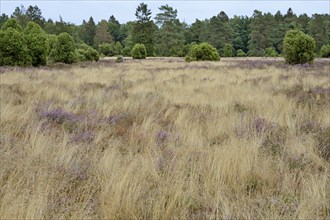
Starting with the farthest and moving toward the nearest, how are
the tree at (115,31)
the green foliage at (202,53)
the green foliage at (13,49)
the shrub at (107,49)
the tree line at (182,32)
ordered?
the tree at (115,31), the tree line at (182,32), the shrub at (107,49), the green foliage at (202,53), the green foliage at (13,49)

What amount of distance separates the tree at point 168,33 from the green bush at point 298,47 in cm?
4891

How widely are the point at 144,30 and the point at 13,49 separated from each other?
5091 cm

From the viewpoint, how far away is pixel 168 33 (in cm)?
7612

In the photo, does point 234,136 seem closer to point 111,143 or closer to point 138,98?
point 111,143

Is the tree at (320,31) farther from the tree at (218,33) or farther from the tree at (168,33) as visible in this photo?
the tree at (168,33)

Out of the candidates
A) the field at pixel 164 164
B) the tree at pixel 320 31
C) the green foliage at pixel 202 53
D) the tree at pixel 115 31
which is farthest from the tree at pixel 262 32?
the field at pixel 164 164

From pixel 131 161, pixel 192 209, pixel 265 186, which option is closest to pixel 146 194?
pixel 192 209

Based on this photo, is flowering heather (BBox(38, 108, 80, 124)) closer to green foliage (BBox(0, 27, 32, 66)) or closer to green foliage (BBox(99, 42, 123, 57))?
green foliage (BBox(0, 27, 32, 66))

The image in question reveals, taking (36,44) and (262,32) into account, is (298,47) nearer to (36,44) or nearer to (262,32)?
(36,44)

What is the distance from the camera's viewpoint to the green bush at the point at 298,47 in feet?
80.4

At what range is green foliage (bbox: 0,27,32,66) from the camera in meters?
20.4

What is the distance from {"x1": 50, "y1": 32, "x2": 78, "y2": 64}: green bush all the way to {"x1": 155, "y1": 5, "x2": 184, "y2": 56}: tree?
47139mm

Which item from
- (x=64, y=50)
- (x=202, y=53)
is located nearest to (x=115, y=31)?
(x=202, y=53)

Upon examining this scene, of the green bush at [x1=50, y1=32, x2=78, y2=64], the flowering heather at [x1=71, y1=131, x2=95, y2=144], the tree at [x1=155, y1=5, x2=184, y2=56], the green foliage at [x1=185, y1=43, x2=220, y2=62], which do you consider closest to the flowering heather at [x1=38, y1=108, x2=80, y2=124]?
the flowering heather at [x1=71, y1=131, x2=95, y2=144]
